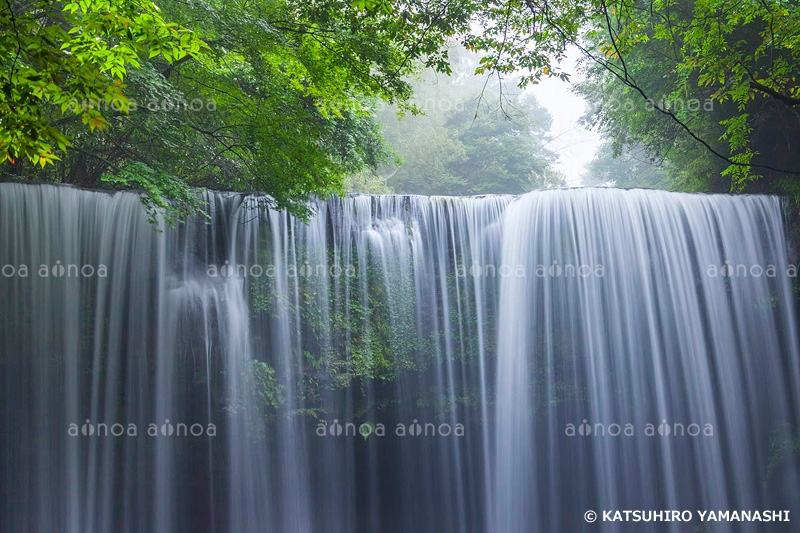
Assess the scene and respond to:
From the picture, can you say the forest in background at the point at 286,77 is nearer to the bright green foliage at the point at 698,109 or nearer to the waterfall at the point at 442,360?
the bright green foliage at the point at 698,109

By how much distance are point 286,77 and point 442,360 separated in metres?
5.96

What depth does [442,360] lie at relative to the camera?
35.9ft

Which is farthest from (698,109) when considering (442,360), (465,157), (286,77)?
(465,157)

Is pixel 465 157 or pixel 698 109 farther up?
pixel 465 157

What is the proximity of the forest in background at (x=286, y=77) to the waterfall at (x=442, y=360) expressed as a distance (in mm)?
1189

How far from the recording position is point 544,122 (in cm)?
3456

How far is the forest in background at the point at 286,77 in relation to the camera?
12.6 ft

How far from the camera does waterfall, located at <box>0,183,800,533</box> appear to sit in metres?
8.62

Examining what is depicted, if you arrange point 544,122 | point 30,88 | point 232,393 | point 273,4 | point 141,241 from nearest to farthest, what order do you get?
point 30,88, point 273,4, point 141,241, point 232,393, point 544,122

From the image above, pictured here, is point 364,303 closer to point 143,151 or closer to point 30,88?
point 143,151

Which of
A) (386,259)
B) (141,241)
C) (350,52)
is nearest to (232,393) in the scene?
(141,241)

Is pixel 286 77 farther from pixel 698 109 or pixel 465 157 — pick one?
pixel 465 157

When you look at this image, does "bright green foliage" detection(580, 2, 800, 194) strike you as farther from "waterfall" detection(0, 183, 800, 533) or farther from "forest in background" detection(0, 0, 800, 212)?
"waterfall" detection(0, 183, 800, 533)

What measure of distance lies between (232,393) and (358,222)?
12.4 feet
